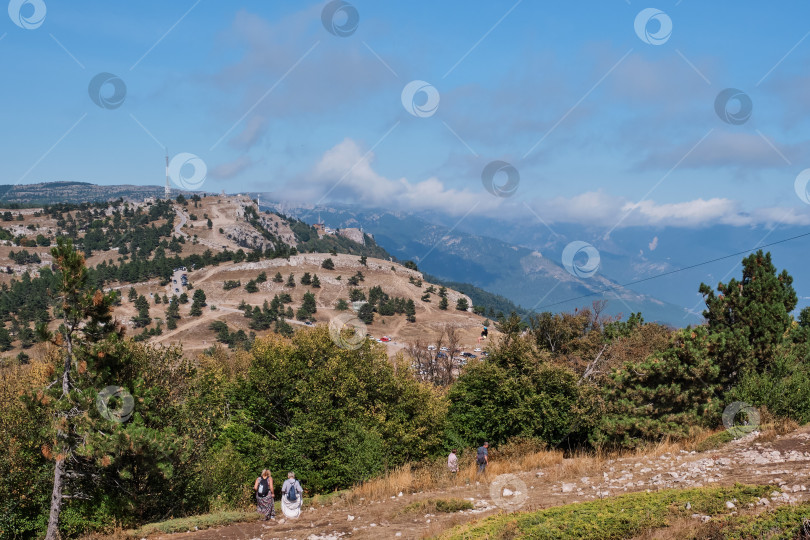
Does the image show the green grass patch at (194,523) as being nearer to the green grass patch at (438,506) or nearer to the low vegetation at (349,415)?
the low vegetation at (349,415)

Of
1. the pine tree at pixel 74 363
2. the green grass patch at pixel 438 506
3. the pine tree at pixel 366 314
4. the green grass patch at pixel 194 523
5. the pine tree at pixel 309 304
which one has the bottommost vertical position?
the green grass patch at pixel 194 523

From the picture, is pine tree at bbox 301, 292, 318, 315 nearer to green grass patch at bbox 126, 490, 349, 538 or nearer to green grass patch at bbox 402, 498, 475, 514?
green grass patch at bbox 126, 490, 349, 538

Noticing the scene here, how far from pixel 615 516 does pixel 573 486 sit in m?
5.06

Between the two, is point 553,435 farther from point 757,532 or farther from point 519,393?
point 757,532

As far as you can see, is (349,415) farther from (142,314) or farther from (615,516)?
(142,314)

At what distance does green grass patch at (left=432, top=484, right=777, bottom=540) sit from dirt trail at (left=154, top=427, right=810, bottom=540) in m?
1.48

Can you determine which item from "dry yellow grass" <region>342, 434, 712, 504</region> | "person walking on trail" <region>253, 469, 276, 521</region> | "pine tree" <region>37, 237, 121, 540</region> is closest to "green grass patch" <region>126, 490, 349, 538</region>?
"person walking on trail" <region>253, 469, 276, 521</region>

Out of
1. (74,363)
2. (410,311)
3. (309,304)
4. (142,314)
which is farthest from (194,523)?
(142,314)

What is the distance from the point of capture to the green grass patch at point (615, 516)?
9844 mm

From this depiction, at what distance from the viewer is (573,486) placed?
1502 centimetres

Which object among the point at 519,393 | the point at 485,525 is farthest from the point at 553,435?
the point at 485,525

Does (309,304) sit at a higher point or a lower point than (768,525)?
higher

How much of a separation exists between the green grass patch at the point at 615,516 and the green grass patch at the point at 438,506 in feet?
9.14

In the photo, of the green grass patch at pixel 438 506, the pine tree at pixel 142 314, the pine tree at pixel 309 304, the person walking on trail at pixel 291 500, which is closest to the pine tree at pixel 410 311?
the pine tree at pixel 309 304
